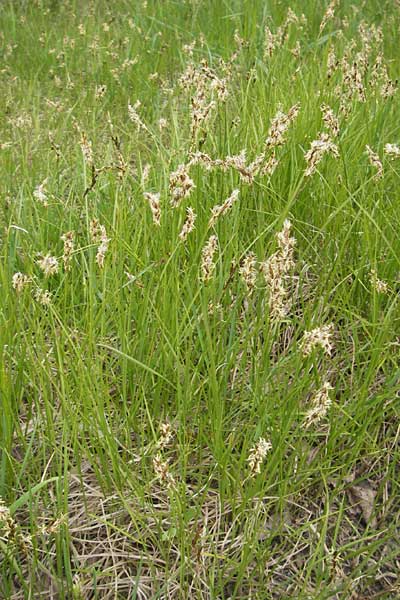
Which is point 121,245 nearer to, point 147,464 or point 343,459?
point 147,464

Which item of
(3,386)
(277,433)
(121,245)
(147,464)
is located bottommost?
(147,464)

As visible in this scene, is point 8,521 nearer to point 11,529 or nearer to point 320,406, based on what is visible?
point 11,529

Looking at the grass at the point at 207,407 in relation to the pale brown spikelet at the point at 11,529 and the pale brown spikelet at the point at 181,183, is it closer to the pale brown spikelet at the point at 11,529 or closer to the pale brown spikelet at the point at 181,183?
the pale brown spikelet at the point at 11,529

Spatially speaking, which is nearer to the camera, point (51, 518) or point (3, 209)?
point (51, 518)

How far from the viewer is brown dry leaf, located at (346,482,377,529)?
175 cm

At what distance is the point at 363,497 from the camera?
1771 mm

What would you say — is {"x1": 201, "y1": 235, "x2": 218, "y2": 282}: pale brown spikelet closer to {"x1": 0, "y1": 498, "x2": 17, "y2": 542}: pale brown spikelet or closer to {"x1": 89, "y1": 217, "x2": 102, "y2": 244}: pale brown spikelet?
{"x1": 89, "y1": 217, "x2": 102, "y2": 244}: pale brown spikelet

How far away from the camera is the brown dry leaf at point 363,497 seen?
68.8 inches

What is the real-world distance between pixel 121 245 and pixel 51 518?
74 centimetres

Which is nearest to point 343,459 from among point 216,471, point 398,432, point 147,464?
point 398,432

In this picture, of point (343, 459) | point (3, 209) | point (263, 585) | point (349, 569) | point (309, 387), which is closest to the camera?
point (263, 585)

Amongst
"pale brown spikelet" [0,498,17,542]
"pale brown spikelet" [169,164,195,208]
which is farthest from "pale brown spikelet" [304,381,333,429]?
"pale brown spikelet" [0,498,17,542]

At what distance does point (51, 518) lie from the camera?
1592mm

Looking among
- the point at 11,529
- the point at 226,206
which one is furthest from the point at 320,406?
the point at 11,529
